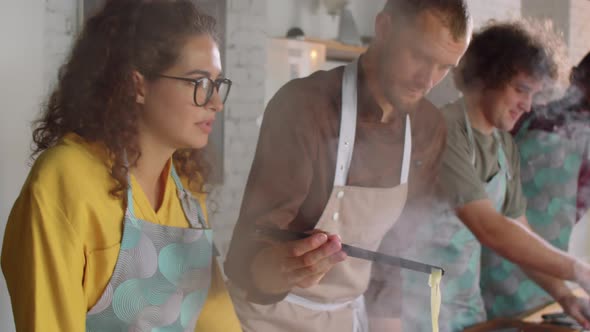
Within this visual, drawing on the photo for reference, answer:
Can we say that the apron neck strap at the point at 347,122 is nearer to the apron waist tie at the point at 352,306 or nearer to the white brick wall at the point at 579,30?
the apron waist tie at the point at 352,306

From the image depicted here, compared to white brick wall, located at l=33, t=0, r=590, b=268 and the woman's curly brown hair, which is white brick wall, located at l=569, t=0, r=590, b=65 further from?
the woman's curly brown hair

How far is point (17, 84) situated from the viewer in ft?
1.44

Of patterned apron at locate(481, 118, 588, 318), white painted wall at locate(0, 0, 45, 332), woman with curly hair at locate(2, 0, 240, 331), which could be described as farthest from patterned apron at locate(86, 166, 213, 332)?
patterned apron at locate(481, 118, 588, 318)

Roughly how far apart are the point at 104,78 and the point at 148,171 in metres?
0.08

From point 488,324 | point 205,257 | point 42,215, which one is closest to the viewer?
point 42,215

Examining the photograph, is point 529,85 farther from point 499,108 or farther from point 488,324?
point 488,324

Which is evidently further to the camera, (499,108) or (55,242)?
(499,108)

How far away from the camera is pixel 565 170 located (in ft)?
2.08

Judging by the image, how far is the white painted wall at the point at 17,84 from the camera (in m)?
0.43

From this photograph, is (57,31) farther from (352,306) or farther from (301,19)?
A: (352,306)

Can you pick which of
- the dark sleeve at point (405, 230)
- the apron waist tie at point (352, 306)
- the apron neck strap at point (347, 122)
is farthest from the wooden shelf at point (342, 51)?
the apron waist tie at point (352, 306)

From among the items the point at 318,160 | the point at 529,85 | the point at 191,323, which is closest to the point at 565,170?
the point at 529,85

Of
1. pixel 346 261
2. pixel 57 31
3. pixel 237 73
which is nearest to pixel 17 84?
pixel 57 31

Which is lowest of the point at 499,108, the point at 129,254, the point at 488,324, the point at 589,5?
the point at 488,324
